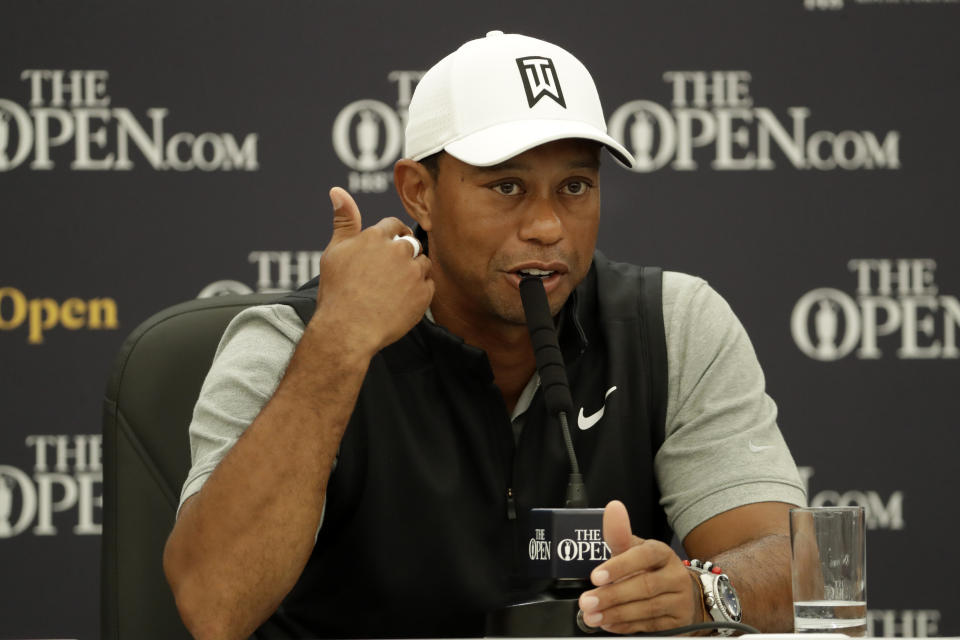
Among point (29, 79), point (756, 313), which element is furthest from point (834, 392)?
Answer: point (29, 79)

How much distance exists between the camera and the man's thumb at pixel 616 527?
1.29m

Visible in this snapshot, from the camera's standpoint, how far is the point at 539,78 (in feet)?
6.03

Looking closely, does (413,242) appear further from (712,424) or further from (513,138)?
(712,424)

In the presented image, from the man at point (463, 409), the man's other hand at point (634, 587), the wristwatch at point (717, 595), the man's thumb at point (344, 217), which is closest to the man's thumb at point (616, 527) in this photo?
the man's other hand at point (634, 587)

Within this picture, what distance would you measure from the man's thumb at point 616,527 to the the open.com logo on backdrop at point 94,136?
59.7 inches

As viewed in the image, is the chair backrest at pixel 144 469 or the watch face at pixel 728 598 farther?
the chair backrest at pixel 144 469

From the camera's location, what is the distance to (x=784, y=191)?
2.61 meters

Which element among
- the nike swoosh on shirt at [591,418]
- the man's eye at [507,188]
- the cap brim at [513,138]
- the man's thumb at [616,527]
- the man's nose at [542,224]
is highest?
the cap brim at [513,138]

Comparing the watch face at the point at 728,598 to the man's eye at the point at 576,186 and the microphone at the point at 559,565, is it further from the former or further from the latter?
the man's eye at the point at 576,186

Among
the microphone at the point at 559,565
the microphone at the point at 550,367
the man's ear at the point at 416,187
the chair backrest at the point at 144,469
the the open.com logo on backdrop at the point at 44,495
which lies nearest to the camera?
the microphone at the point at 559,565

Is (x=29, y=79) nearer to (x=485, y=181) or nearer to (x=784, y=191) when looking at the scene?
(x=485, y=181)

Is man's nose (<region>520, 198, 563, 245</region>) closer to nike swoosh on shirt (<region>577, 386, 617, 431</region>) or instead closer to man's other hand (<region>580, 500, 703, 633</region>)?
nike swoosh on shirt (<region>577, 386, 617, 431</region>)

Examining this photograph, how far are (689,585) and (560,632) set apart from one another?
7.5 inches

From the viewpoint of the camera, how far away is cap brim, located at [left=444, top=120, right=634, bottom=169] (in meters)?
1.74
